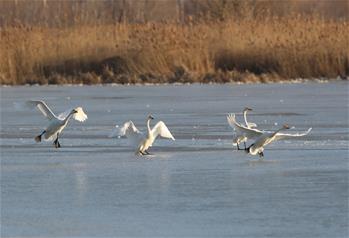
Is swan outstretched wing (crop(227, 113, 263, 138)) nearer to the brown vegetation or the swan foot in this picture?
the swan foot

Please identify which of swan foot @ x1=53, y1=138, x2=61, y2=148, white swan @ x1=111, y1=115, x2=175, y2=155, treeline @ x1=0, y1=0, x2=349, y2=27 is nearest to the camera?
white swan @ x1=111, y1=115, x2=175, y2=155

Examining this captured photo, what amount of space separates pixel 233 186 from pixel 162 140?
154 inches

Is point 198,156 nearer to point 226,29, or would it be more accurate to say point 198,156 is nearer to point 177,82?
point 177,82

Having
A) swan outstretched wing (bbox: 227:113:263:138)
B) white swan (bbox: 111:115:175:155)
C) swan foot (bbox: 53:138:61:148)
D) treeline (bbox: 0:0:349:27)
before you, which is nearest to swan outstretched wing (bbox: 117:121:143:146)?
white swan (bbox: 111:115:175:155)

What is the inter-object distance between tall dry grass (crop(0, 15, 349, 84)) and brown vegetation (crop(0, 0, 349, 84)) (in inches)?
0.8

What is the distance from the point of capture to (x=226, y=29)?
2273 cm

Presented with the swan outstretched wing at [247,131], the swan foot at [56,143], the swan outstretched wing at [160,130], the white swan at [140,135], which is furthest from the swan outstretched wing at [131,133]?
the swan foot at [56,143]

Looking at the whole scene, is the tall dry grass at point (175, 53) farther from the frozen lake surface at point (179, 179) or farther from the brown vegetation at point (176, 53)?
the frozen lake surface at point (179, 179)

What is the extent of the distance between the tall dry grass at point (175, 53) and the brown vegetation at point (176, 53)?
0.07ft

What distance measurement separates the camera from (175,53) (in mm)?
21859

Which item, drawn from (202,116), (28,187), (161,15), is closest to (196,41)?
(202,116)

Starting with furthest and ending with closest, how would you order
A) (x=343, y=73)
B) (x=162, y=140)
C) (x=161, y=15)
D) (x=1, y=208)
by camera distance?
(x=161, y=15)
(x=343, y=73)
(x=162, y=140)
(x=1, y=208)

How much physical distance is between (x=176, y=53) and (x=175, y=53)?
0.02m

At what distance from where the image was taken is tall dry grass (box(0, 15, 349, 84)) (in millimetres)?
21422
